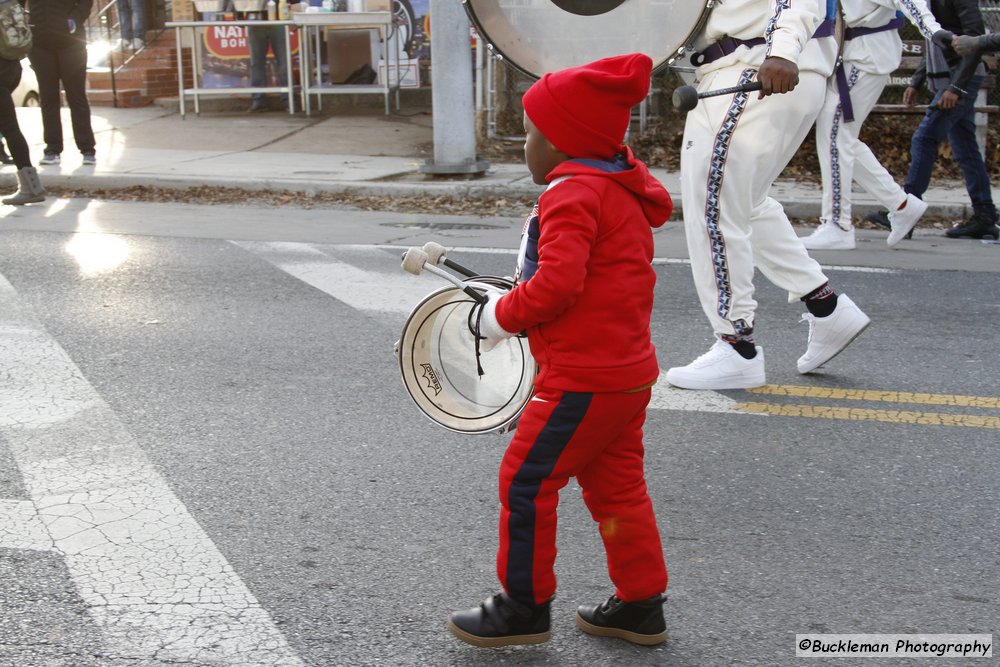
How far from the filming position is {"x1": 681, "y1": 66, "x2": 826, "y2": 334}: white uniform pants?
4.62 metres

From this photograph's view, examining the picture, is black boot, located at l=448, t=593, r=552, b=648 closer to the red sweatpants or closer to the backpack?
the red sweatpants

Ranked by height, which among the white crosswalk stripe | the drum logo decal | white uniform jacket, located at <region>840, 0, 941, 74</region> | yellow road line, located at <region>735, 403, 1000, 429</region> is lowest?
yellow road line, located at <region>735, 403, 1000, 429</region>

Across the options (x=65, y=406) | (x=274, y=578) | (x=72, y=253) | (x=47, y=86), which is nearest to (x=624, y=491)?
(x=274, y=578)

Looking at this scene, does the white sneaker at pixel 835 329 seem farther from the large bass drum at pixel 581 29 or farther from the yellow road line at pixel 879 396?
the large bass drum at pixel 581 29

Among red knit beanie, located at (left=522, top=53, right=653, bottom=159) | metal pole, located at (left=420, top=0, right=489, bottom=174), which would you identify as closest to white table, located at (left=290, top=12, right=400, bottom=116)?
metal pole, located at (left=420, top=0, right=489, bottom=174)

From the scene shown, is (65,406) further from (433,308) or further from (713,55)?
(713,55)

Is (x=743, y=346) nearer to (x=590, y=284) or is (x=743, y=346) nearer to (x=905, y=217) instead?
(x=590, y=284)

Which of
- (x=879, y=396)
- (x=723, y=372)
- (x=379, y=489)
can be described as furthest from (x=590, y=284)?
(x=879, y=396)

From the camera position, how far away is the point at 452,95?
10.5 metres

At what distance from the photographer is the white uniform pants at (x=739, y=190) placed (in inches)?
182

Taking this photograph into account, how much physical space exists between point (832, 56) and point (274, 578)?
10.7ft

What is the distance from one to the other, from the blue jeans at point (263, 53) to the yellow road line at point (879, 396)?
35.8ft

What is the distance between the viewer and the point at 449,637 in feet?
9.95

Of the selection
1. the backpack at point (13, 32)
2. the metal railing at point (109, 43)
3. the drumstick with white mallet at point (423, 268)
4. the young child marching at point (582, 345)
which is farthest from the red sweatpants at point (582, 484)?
the metal railing at point (109, 43)
